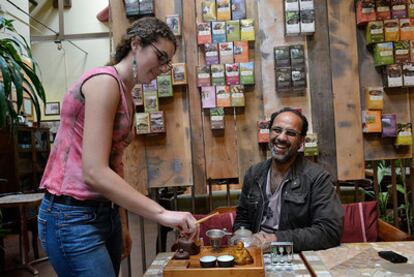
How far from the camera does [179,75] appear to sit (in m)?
2.56

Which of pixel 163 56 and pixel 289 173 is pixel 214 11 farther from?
pixel 163 56

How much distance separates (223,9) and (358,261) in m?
1.69

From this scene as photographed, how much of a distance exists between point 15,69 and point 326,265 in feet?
7.65

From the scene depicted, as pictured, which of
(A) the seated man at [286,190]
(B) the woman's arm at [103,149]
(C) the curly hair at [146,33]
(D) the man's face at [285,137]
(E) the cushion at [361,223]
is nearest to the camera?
(B) the woman's arm at [103,149]

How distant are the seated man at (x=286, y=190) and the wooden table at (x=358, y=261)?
30 cm

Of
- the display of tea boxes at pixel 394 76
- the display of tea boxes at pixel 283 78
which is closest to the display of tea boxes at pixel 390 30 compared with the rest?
the display of tea boxes at pixel 394 76

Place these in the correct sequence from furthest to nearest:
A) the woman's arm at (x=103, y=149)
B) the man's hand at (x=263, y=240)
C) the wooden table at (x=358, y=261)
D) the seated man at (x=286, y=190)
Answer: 1. the seated man at (x=286, y=190)
2. the man's hand at (x=263, y=240)
3. the wooden table at (x=358, y=261)
4. the woman's arm at (x=103, y=149)

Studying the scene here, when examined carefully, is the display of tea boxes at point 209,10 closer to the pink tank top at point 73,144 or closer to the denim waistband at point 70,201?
the pink tank top at point 73,144

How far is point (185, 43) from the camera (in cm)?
261

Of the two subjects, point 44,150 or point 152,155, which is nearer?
point 152,155

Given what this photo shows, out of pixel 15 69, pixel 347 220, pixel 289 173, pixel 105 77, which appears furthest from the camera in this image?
pixel 15 69

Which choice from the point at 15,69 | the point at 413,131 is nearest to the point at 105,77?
the point at 15,69

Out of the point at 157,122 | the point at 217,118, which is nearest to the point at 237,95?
the point at 217,118

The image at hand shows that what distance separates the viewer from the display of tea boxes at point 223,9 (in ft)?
8.35
